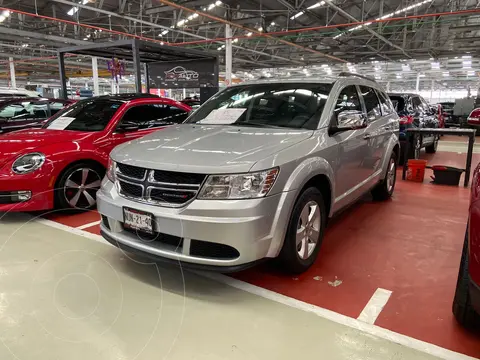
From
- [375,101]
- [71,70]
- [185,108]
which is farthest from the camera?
[71,70]

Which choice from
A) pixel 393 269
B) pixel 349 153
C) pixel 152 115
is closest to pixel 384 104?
pixel 349 153

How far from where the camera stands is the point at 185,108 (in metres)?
5.80

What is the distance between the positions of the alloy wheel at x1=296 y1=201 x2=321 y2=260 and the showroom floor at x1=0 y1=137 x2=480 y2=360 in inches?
8.4

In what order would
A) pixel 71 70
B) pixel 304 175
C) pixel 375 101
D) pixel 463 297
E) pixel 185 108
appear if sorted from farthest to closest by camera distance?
pixel 71 70 < pixel 185 108 < pixel 375 101 < pixel 304 175 < pixel 463 297

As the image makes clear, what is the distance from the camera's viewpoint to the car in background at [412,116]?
7.74 metres

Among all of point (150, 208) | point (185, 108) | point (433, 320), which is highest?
point (185, 108)

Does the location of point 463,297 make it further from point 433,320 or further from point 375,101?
point 375,101

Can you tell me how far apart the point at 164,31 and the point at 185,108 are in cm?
992

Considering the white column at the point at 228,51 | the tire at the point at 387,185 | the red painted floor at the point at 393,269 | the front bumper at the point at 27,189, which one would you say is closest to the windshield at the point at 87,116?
the front bumper at the point at 27,189

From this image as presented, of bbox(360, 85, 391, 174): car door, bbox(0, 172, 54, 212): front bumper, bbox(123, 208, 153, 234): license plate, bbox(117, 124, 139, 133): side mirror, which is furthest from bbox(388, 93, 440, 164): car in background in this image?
bbox(0, 172, 54, 212): front bumper

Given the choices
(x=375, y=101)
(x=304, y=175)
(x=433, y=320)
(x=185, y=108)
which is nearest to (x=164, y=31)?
(x=185, y=108)

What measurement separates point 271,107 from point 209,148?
101cm

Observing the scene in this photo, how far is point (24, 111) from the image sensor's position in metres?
7.62

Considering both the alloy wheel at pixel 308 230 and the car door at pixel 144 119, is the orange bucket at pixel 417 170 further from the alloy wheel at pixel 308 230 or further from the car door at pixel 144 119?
the alloy wheel at pixel 308 230
